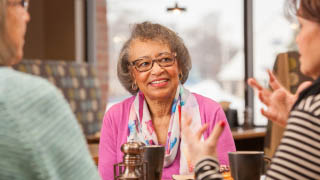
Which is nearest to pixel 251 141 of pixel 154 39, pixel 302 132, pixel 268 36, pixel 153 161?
pixel 268 36

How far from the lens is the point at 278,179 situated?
1065 millimetres

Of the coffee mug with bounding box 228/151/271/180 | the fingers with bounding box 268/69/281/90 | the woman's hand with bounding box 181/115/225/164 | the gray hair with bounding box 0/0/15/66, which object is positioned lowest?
the coffee mug with bounding box 228/151/271/180

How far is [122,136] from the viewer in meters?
2.30

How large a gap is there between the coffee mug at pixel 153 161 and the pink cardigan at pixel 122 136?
47cm

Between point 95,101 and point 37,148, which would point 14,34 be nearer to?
point 37,148

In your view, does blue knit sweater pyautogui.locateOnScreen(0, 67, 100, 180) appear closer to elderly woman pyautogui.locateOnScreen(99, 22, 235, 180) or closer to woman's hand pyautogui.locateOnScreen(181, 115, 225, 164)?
woman's hand pyautogui.locateOnScreen(181, 115, 225, 164)

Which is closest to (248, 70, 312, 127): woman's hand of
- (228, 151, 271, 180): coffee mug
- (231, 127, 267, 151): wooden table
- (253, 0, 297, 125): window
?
(228, 151, 271, 180): coffee mug

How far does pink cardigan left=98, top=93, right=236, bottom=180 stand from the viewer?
7.15ft

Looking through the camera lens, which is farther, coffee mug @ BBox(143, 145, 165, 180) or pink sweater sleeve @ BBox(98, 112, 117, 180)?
pink sweater sleeve @ BBox(98, 112, 117, 180)

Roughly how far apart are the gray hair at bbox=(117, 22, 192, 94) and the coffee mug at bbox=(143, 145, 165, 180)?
0.81 meters

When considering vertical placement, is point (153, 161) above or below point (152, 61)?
below

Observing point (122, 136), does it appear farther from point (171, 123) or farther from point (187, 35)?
point (187, 35)

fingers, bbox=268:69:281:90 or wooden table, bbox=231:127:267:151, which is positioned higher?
fingers, bbox=268:69:281:90

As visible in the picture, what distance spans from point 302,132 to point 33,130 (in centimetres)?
54
